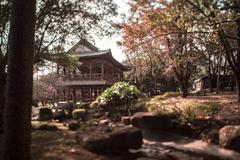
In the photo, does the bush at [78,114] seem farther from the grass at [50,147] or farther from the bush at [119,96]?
the grass at [50,147]

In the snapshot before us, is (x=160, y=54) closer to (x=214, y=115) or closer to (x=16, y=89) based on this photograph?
(x=214, y=115)

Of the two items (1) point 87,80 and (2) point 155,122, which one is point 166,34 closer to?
(2) point 155,122

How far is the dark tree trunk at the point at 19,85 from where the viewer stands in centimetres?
683

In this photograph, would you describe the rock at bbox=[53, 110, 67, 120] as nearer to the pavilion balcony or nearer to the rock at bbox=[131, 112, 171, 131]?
the rock at bbox=[131, 112, 171, 131]

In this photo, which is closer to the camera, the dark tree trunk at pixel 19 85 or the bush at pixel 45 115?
the dark tree trunk at pixel 19 85

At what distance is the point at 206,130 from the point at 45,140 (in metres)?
7.07

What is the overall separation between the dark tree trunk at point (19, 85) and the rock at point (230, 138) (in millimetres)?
8027

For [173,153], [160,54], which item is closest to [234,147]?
[173,153]

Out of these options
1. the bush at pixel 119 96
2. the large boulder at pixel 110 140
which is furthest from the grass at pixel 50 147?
the bush at pixel 119 96

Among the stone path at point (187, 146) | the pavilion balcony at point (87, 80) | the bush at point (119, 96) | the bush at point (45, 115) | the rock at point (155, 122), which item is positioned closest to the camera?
the stone path at point (187, 146)

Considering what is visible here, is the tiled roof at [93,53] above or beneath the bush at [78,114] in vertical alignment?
above

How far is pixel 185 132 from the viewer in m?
15.6

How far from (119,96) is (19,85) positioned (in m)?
17.2

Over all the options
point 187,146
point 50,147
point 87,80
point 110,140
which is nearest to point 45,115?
point 187,146
